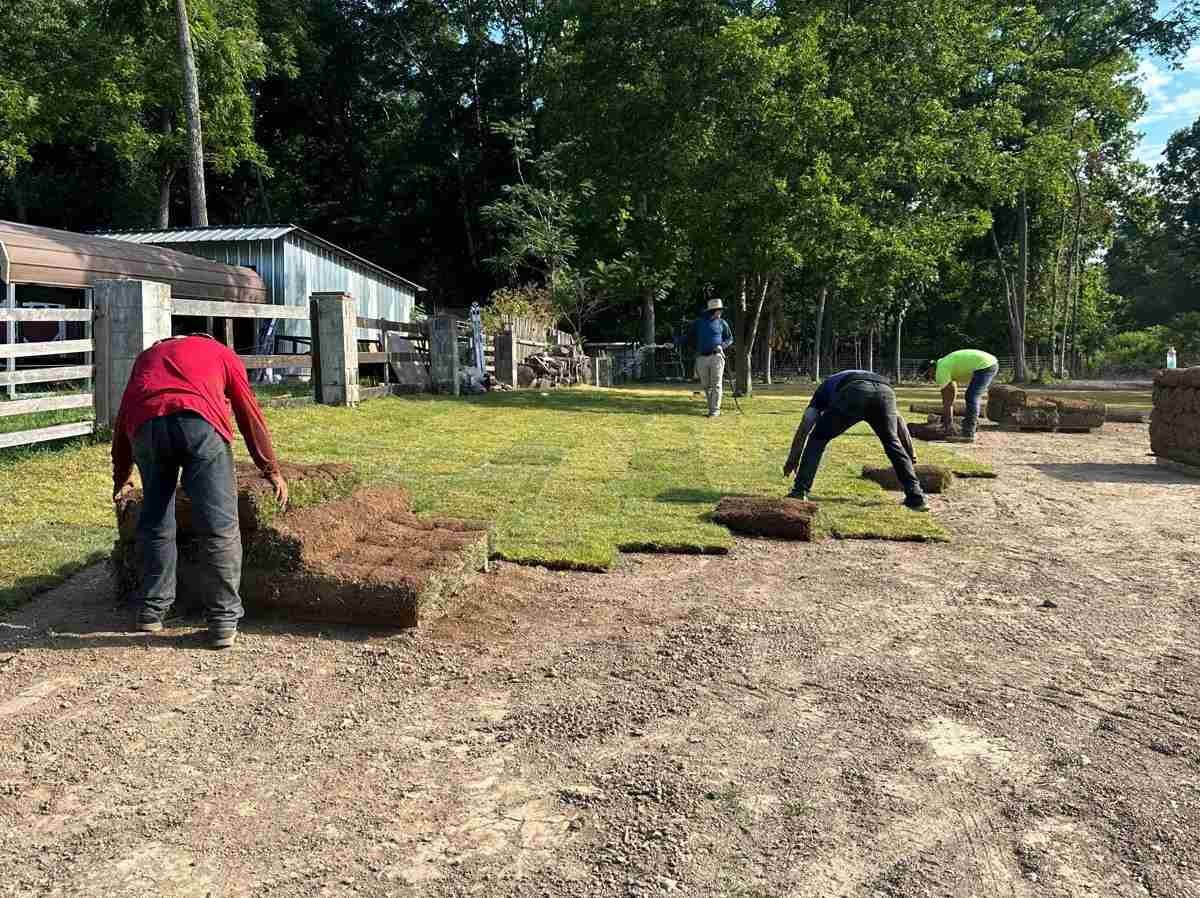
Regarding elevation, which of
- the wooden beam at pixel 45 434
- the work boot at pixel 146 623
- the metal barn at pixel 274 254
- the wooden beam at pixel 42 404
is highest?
the metal barn at pixel 274 254

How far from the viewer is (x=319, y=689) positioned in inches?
156

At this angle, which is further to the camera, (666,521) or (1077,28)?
(1077,28)

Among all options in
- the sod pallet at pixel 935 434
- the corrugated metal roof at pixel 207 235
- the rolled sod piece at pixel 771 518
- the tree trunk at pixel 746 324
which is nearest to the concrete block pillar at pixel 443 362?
the tree trunk at pixel 746 324

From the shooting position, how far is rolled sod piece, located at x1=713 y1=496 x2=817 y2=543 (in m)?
7.02

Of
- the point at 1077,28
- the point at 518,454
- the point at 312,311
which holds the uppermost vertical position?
the point at 1077,28

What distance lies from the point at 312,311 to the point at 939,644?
11.0 m

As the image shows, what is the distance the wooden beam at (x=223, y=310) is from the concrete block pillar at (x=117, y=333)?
0.66 metres

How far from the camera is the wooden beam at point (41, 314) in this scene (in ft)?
27.5

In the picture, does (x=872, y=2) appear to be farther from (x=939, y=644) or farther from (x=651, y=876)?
(x=651, y=876)

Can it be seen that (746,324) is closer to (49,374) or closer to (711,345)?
(711,345)

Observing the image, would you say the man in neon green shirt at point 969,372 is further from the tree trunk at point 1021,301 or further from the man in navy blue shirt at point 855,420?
the tree trunk at point 1021,301

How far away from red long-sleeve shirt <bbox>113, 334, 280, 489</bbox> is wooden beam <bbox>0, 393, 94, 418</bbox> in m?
4.24

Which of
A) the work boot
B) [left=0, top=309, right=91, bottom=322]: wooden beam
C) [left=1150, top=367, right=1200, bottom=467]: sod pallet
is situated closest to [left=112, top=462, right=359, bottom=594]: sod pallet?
the work boot

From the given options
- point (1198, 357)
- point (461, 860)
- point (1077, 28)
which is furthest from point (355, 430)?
point (1198, 357)
